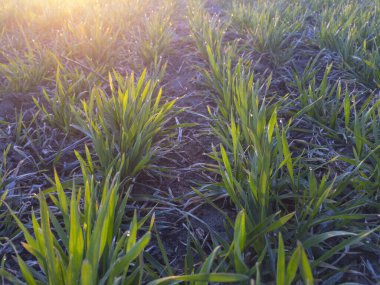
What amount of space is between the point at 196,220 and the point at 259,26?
1.44 meters

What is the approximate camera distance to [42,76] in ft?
6.31

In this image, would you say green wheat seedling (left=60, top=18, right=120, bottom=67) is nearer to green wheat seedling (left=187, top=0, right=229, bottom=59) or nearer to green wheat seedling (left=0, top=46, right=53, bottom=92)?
green wheat seedling (left=0, top=46, right=53, bottom=92)

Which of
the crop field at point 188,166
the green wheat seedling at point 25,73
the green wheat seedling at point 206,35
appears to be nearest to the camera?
the crop field at point 188,166

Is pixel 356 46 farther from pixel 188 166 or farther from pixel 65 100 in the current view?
pixel 65 100

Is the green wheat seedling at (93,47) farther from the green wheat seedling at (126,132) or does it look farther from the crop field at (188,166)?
the green wheat seedling at (126,132)

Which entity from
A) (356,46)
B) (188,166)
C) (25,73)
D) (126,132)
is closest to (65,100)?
(25,73)

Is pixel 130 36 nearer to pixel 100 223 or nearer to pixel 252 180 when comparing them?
pixel 252 180

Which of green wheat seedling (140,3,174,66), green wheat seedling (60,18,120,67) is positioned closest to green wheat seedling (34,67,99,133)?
green wheat seedling (60,18,120,67)

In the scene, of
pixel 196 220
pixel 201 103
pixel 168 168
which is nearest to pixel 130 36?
pixel 201 103

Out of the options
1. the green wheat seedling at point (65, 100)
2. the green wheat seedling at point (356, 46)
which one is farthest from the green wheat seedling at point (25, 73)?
the green wheat seedling at point (356, 46)

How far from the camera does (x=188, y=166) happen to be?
56.7 inches

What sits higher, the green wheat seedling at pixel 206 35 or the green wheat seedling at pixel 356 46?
the green wheat seedling at pixel 206 35

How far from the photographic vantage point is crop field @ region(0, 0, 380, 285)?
0.83 m

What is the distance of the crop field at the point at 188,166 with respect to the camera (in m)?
0.83
